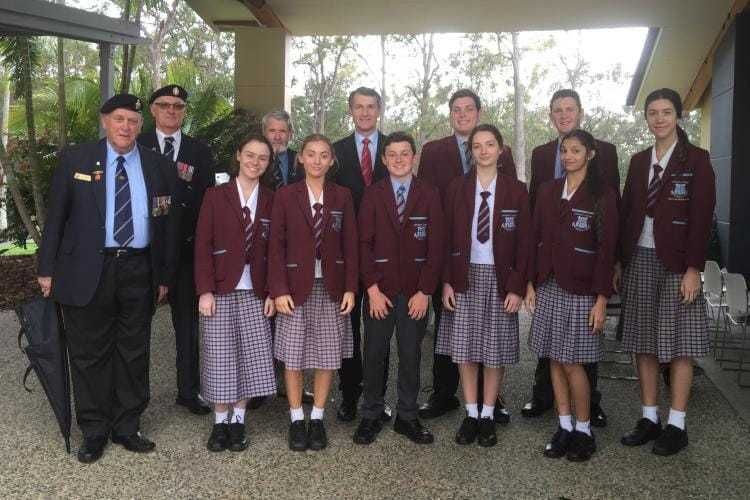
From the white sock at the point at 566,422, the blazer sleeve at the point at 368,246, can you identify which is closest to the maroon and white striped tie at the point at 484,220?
the blazer sleeve at the point at 368,246

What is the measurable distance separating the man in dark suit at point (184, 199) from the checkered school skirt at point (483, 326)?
1600mm

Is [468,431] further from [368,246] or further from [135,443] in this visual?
[135,443]

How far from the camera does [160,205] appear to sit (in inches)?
137

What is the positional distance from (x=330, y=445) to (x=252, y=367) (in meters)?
0.59

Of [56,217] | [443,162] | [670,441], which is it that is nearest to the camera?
[56,217]

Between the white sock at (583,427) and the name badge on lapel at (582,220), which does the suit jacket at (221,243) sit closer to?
the name badge on lapel at (582,220)

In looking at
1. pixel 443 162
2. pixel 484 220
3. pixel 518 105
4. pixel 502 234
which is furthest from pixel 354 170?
pixel 518 105

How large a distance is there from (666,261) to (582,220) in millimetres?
485

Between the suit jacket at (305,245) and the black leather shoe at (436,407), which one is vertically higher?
the suit jacket at (305,245)

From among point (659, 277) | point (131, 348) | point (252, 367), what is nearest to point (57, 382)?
point (131, 348)

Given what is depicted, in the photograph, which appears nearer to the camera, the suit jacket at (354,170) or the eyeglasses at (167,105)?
the eyeglasses at (167,105)

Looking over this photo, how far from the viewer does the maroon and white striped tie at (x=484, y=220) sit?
351 centimetres

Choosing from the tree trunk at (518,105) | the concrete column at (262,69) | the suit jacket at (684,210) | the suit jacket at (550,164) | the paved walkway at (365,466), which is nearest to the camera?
the paved walkway at (365,466)

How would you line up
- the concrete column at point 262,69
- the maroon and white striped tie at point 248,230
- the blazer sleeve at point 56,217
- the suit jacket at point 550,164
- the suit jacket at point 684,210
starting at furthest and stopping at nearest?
1. the concrete column at point 262,69
2. the suit jacket at point 550,164
3. the maroon and white striped tie at point 248,230
4. the suit jacket at point 684,210
5. the blazer sleeve at point 56,217
